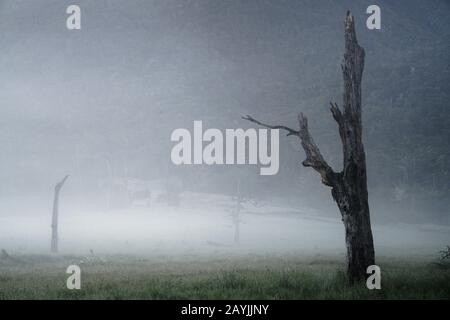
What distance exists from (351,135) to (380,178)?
132287 mm

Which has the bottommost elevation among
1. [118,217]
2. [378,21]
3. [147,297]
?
[118,217]

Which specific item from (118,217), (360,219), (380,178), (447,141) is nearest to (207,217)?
(118,217)

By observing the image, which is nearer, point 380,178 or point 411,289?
point 411,289

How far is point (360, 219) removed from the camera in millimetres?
10383

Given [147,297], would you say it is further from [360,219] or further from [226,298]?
[360,219]

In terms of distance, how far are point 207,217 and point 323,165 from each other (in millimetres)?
99392

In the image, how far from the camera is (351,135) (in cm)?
1052

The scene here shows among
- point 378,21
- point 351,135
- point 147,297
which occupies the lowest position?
point 147,297

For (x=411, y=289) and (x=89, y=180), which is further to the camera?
(x=89, y=180)

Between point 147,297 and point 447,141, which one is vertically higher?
point 447,141

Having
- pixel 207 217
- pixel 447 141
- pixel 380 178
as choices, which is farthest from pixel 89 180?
pixel 447 141
